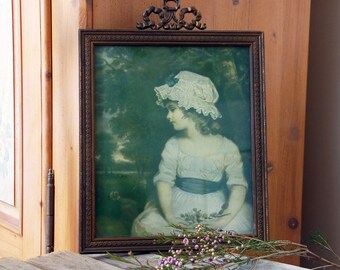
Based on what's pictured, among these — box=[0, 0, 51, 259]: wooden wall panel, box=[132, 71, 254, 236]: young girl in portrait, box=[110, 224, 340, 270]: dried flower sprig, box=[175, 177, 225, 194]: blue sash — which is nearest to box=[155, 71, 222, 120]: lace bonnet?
box=[132, 71, 254, 236]: young girl in portrait

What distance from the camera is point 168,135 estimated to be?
3.88 feet

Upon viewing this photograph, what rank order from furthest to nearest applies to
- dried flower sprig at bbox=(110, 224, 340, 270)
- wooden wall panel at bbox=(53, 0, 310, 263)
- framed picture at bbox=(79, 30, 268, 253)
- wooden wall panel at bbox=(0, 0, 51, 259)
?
1. wooden wall panel at bbox=(0, 0, 51, 259)
2. wooden wall panel at bbox=(53, 0, 310, 263)
3. framed picture at bbox=(79, 30, 268, 253)
4. dried flower sprig at bbox=(110, 224, 340, 270)

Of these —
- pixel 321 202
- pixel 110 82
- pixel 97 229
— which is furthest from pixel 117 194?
pixel 321 202

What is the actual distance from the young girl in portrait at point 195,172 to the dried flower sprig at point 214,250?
0.17 feet

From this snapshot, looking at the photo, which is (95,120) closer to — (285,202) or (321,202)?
(285,202)

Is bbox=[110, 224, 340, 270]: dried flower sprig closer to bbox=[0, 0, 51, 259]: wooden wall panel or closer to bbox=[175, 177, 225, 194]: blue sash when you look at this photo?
bbox=[175, 177, 225, 194]: blue sash

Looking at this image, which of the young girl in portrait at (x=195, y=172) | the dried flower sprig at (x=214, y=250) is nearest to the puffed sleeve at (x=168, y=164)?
the young girl in portrait at (x=195, y=172)

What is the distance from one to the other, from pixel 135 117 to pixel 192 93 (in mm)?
122

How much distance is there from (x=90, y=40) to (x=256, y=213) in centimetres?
47

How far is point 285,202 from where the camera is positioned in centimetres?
142

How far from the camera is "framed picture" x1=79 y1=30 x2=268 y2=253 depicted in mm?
1156

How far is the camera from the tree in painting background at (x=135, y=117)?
1159 millimetres

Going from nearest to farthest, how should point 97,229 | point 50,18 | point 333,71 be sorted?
1. point 97,229
2. point 50,18
3. point 333,71

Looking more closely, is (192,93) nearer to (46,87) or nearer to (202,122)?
(202,122)
